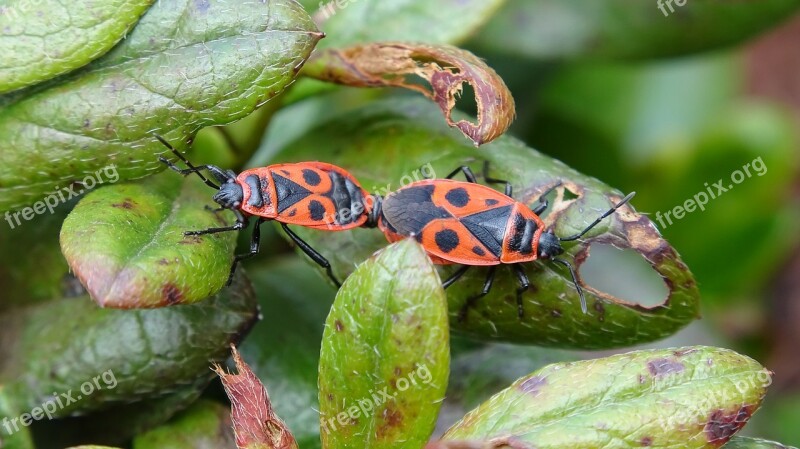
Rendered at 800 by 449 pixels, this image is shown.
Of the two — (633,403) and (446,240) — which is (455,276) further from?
(633,403)

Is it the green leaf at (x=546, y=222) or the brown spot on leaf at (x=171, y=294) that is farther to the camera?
the green leaf at (x=546, y=222)

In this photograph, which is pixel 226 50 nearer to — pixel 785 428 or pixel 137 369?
pixel 137 369

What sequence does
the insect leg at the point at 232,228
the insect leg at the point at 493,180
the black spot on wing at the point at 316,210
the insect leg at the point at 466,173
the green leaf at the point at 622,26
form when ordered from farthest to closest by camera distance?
1. the green leaf at the point at 622,26
2. the black spot on wing at the point at 316,210
3. the insect leg at the point at 466,173
4. the insect leg at the point at 493,180
5. the insect leg at the point at 232,228

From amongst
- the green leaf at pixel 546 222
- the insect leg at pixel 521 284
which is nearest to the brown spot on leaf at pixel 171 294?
the green leaf at pixel 546 222

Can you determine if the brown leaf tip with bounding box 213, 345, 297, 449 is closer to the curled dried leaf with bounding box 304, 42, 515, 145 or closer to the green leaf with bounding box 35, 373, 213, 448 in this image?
the green leaf with bounding box 35, 373, 213, 448

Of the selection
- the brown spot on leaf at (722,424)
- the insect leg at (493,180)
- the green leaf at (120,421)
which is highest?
the brown spot on leaf at (722,424)

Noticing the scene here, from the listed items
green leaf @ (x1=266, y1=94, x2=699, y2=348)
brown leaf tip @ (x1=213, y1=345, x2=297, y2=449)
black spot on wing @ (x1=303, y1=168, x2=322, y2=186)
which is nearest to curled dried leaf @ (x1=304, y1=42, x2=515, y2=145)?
green leaf @ (x1=266, y1=94, x2=699, y2=348)

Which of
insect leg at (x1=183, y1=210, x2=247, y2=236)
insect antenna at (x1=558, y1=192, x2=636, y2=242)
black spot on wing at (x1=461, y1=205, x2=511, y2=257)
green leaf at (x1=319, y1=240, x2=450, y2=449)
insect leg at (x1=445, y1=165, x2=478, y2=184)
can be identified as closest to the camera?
green leaf at (x1=319, y1=240, x2=450, y2=449)

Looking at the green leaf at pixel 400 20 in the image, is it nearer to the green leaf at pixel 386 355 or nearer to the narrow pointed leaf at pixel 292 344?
the narrow pointed leaf at pixel 292 344
